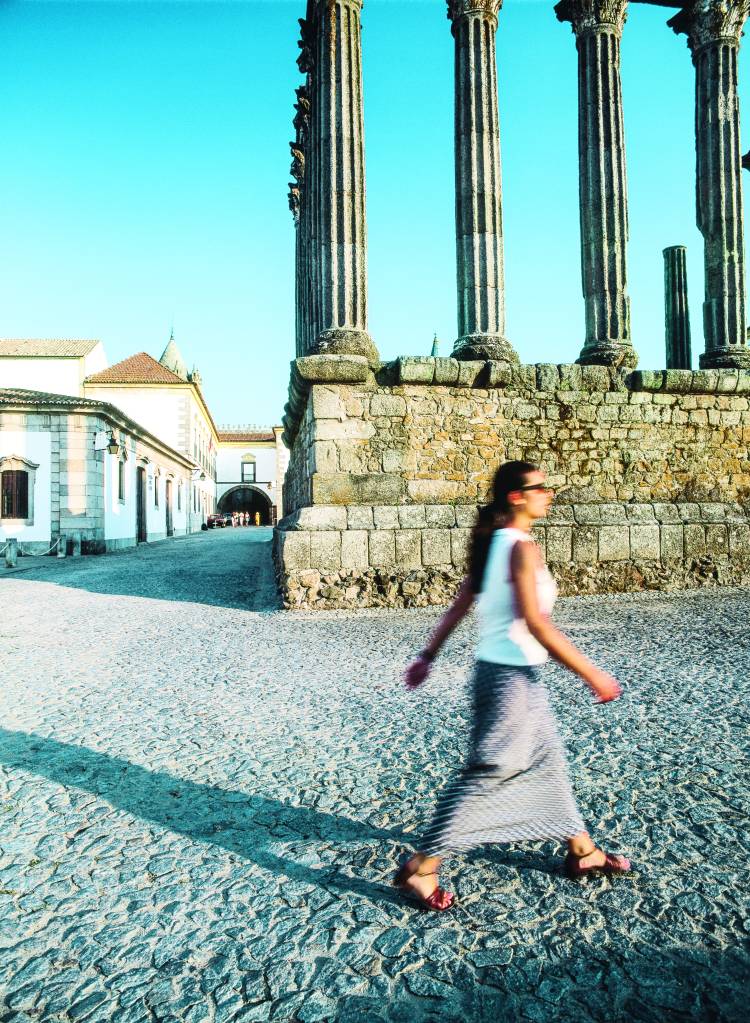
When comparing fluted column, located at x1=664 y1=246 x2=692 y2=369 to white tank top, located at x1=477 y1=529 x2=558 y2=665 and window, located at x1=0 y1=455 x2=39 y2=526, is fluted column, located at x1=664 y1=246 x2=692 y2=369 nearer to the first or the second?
white tank top, located at x1=477 y1=529 x2=558 y2=665

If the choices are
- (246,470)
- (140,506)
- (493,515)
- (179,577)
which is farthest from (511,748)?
(246,470)

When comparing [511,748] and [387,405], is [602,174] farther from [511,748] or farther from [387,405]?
[511,748]

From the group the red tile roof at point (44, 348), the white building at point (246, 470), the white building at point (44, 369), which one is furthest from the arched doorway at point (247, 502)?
the white building at point (44, 369)

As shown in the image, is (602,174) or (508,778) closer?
(508,778)

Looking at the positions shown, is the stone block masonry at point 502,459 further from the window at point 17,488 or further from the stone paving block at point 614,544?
the window at point 17,488

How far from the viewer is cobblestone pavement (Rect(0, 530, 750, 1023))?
1.63 meters

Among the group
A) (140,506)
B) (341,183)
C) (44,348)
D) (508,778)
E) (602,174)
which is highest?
(44,348)

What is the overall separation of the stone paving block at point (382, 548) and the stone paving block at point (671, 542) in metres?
3.53

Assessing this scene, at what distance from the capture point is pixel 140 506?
1003 inches

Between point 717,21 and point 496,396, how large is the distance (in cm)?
699

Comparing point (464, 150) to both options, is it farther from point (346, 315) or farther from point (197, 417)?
point (197, 417)

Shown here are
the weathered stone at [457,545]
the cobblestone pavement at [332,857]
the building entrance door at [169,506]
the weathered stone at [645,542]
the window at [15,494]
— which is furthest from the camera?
the building entrance door at [169,506]

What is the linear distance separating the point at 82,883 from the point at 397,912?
A: 1.01 metres

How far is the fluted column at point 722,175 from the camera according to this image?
386 inches
